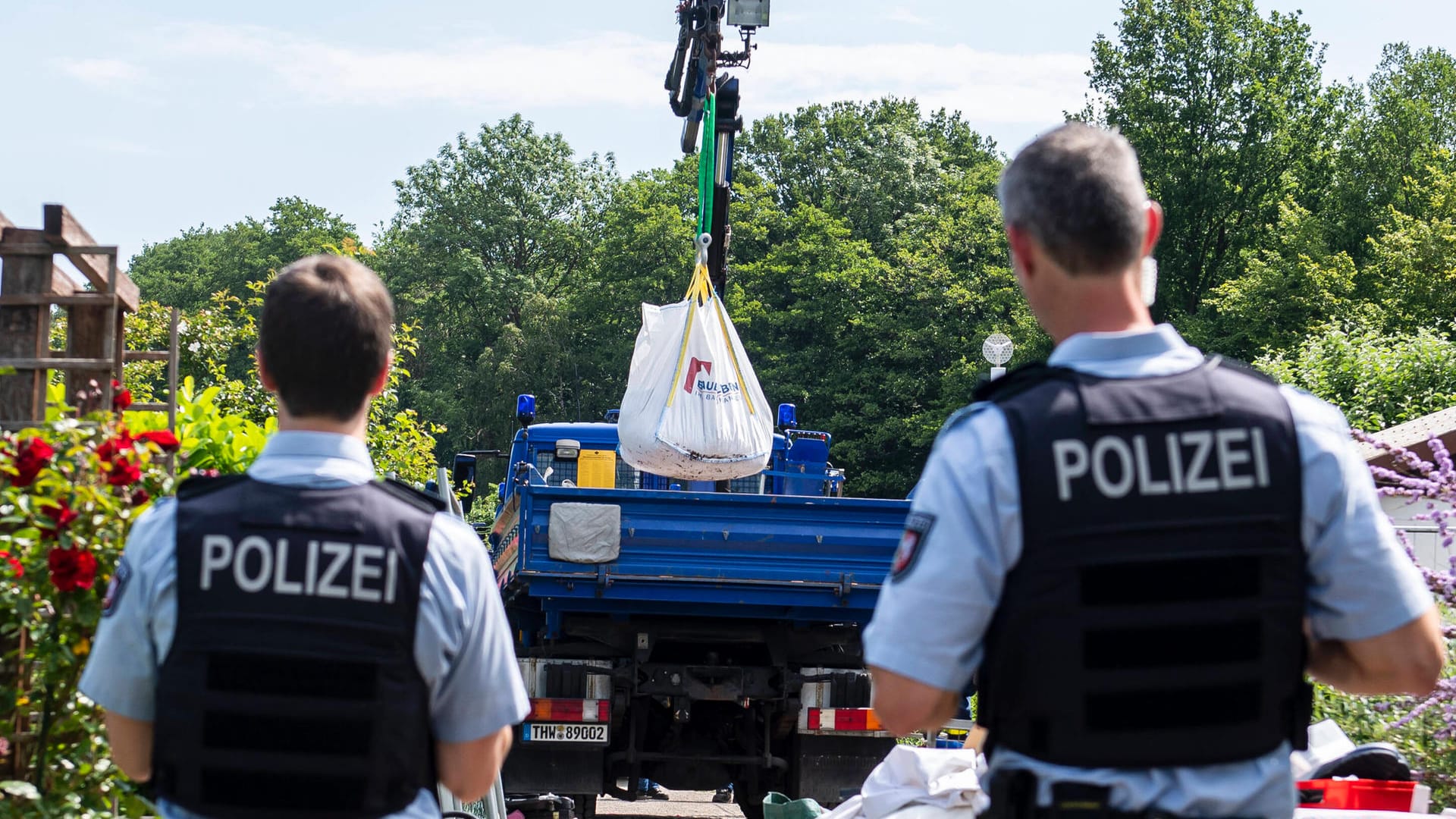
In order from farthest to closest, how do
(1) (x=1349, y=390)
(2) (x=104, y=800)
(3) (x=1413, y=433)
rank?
(1) (x=1349, y=390), (3) (x=1413, y=433), (2) (x=104, y=800)

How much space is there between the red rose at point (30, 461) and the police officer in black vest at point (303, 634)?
1414 mm

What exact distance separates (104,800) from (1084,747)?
2.60 metres

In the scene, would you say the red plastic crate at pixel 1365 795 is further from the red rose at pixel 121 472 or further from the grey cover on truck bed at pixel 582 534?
the grey cover on truck bed at pixel 582 534

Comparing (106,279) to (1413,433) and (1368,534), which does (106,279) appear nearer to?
(1368,534)

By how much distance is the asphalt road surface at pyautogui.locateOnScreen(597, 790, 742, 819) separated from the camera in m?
12.4

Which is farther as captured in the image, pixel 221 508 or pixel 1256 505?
pixel 221 508

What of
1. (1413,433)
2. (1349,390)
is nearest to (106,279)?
(1413,433)

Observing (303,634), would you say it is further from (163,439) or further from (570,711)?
(570,711)

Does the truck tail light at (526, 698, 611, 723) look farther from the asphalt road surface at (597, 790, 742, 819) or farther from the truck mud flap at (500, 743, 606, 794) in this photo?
the asphalt road surface at (597, 790, 742, 819)

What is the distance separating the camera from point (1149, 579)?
2.10 metres

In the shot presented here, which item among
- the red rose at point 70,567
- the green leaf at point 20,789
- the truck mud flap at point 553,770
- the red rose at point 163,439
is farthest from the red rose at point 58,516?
the truck mud flap at point 553,770

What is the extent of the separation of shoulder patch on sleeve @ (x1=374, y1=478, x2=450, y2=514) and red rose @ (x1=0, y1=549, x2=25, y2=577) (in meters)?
1.48

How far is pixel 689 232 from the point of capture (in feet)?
175

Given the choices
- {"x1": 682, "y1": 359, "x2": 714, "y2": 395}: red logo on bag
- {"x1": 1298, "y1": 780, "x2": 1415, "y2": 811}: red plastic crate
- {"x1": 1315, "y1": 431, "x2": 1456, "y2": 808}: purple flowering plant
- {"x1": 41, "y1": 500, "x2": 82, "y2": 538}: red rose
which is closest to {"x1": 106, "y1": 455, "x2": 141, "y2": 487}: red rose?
{"x1": 41, "y1": 500, "x2": 82, "y2": 538}: red rose
